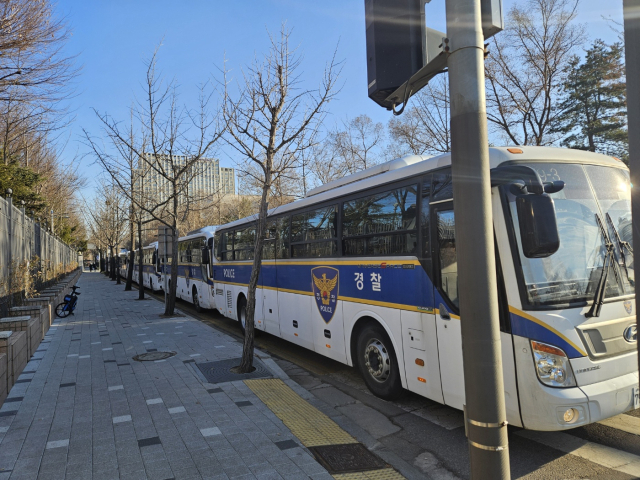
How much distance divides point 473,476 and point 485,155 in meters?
1.82

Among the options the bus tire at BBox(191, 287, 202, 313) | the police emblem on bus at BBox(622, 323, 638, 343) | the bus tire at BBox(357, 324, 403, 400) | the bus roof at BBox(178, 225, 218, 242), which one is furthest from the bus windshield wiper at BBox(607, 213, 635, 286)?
the bus tire at BBox(191, 287, 202, 313)

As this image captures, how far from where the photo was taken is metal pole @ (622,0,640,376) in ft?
5.24

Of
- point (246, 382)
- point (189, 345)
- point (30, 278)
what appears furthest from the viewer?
point (30, 278)

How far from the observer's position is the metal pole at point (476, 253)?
2430 mm

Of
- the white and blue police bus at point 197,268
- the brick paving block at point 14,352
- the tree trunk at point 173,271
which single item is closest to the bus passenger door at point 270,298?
the brick paving block at point 14,352

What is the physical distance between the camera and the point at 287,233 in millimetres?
9117

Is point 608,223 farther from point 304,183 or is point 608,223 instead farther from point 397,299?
point 304,183

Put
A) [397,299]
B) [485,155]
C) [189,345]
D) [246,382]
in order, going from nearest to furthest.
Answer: [485,155] < [397,299] < [246,382] < [189,345]

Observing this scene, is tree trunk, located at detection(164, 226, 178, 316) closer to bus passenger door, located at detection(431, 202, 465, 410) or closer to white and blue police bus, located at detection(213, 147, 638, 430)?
white and blue police bus, located at detection(213, 147, 638, 430)

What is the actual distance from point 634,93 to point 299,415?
489cm

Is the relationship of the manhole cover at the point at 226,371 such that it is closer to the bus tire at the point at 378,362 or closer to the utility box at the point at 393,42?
the bus tire at the point at 378,362

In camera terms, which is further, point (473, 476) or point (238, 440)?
point (238, 440)

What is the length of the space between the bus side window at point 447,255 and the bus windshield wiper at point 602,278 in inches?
50.9

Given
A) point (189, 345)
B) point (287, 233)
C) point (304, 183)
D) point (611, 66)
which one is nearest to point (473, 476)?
point (287, 233)
